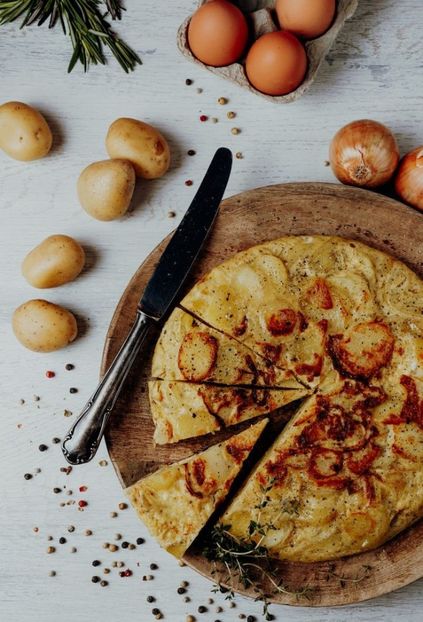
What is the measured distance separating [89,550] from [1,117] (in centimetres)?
212

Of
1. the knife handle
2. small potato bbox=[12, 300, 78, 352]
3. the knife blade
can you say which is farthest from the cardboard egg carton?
small potato bbox=[12, 300, 78, 352]

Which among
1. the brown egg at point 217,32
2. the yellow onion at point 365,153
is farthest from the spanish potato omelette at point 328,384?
the brown egg at point 217,32

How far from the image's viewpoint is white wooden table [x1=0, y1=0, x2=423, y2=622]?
11.7ft

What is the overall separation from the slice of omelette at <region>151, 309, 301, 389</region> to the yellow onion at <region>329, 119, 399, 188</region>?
941 millimetres

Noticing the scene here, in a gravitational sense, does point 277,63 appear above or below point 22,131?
above

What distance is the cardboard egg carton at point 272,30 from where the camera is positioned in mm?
3332

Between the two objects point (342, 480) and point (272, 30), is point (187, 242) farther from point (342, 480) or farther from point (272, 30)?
point (342, 480)

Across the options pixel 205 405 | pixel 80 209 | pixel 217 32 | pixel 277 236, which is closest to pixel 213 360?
pixel 205 405

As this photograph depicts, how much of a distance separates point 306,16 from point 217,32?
402 mm

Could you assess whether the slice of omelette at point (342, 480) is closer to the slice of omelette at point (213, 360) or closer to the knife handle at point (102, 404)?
the slice of omelette at point (213, 360)

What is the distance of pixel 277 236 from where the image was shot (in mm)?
3383

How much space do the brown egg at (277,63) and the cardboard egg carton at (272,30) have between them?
33 mm

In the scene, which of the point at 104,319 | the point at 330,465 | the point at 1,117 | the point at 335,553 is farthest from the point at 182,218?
the point at 335,553

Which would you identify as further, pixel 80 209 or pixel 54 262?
pixel 80 209
